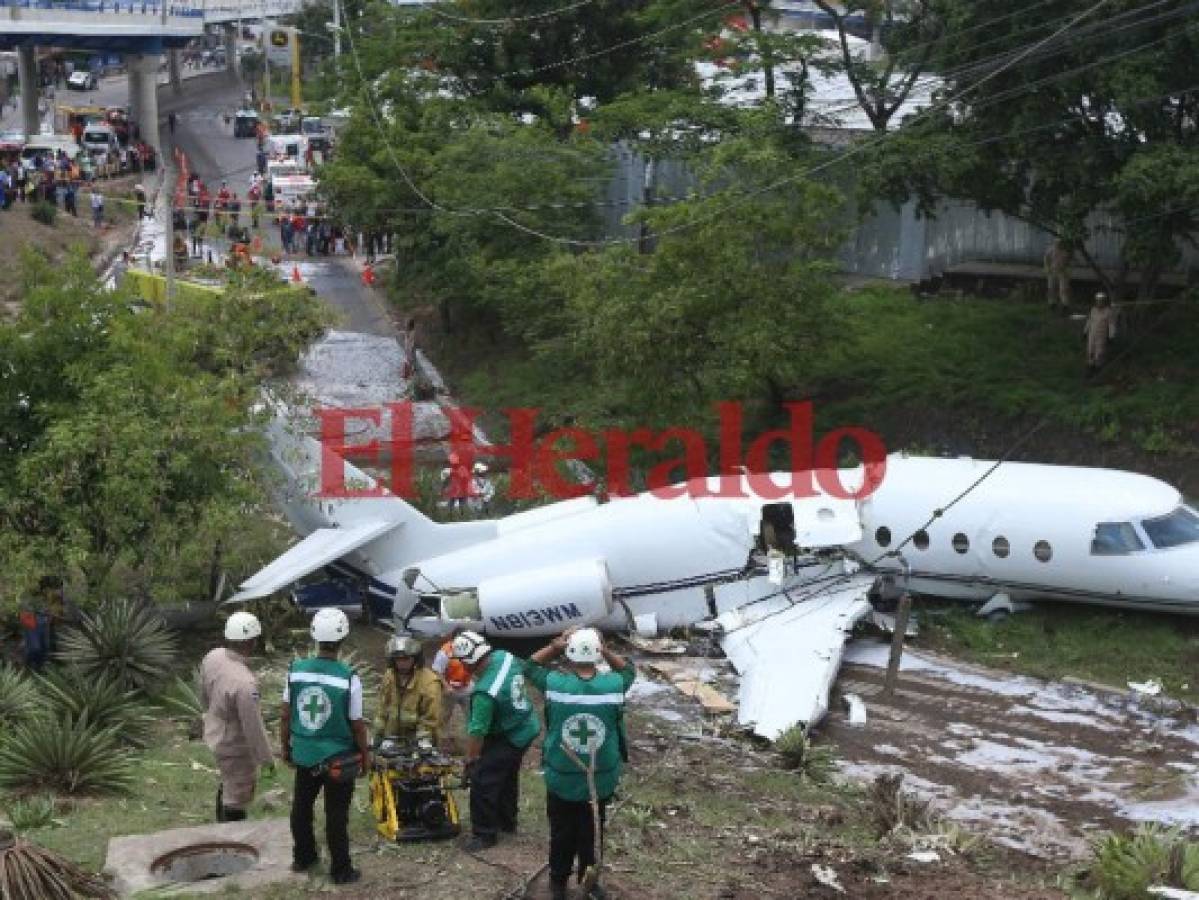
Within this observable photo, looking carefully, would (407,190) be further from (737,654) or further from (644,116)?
(737,654)

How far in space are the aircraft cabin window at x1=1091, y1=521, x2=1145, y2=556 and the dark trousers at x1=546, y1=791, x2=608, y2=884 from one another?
1197 cm

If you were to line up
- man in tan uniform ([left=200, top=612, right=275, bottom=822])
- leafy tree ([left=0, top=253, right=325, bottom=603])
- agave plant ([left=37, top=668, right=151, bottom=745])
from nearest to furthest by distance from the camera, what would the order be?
man in tan uniform ([left=200, top=612, right=275, bottom=822]) < agave plant ([left=37, top=668, right=151, bottom=745]) < leafy tree ([left=0, top=253, right=325, bottom=603])

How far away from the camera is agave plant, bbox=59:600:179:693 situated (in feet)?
59.5

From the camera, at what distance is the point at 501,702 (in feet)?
37.8

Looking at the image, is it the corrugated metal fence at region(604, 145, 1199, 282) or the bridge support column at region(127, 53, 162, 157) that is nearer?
the corrugated metal fence at region(604, 145, 1199, 282)

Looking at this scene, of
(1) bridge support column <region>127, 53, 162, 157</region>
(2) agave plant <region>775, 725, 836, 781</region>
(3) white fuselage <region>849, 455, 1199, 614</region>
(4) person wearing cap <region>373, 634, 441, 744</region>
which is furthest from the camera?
(1) bridge support column <region>127, 53, 162, 157</region>

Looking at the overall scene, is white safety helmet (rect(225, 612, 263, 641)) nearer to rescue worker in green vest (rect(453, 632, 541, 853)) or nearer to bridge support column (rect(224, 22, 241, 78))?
rescue worker in green vest (rect(453, 632, 541, 853))

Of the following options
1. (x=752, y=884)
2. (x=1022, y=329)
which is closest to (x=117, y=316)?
(x=752, y=884)

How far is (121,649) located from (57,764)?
401 centimetres

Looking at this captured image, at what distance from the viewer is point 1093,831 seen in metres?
15.3

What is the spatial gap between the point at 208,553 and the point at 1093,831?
11.6 m


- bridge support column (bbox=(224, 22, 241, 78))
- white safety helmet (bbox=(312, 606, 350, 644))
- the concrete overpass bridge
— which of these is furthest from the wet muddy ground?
bridge support column (bbox=(224, 22, 241, 78))

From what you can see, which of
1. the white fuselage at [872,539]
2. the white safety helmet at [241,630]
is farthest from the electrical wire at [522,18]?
the white safety helmet at [241,630]

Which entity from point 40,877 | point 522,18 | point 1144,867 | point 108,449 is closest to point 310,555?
point 108,449
